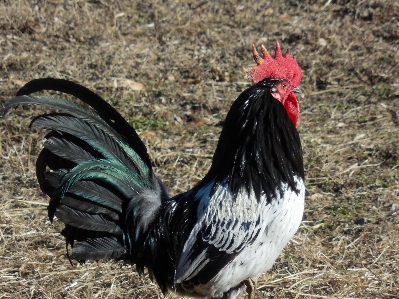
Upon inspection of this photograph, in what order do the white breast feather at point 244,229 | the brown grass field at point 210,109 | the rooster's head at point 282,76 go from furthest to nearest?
the brown grass field at point 210,109, the rooster's head at point 282,76, the white breast feather at point 244,229

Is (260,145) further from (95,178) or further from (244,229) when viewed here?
(95,178)

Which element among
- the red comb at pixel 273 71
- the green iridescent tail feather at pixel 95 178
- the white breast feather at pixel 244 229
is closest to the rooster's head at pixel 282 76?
the red comb at pixel 273 71

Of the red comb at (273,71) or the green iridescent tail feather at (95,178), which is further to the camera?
the red comb at (273,71)

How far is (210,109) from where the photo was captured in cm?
608

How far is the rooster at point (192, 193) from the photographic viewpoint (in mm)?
3062

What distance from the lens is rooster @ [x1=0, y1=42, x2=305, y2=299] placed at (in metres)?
3.06

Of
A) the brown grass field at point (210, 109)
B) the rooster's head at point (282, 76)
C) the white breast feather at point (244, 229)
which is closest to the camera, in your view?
the white breast feather at point (244, 229)

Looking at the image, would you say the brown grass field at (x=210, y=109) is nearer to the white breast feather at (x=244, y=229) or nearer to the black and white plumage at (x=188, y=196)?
the black and white plumage at (x=188, y=196)

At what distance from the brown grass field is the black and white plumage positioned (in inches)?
32.6

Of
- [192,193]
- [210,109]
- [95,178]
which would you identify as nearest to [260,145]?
[192,193]

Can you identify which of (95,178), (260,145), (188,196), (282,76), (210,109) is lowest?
(210,109)

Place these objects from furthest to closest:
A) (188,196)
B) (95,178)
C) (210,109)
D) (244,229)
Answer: (210,109) < (188,196) < (95,178) < (244,229)

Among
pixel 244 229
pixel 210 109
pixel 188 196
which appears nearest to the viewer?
pixel 244 229

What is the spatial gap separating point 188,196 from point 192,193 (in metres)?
0.03
